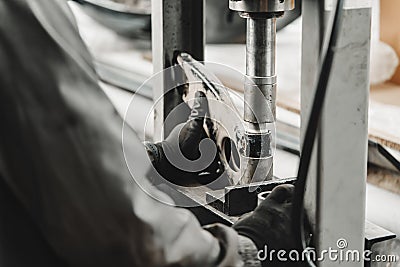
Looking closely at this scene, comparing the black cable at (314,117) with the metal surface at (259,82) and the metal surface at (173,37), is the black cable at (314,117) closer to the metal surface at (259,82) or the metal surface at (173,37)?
the metal surface at (259,82)

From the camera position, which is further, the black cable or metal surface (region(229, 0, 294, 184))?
metal surface (region(229, 0, 294, 184))

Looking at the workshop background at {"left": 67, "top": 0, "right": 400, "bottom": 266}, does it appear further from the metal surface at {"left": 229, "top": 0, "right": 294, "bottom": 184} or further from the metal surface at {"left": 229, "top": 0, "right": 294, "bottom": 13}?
the metal surface at {"left": 229, "top": 0, "right": 294, "bottom": 13}

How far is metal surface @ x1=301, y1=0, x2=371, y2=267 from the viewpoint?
77cm

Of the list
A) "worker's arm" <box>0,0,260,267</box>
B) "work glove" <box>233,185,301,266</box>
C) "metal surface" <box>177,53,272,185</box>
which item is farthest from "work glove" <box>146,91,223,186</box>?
"worker's arm" <box>0,0,260,267</box>

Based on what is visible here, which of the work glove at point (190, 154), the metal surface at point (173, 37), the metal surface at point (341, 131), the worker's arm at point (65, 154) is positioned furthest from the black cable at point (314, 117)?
the metal surface at point (173, 37)

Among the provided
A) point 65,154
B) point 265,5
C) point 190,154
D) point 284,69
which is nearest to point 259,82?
point 265,5

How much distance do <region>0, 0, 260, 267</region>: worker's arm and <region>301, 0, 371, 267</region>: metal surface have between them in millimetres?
181

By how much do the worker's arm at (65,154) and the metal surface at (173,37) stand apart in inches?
20.8

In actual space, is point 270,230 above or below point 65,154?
below

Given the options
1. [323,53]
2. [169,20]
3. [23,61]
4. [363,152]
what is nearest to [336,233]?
[363,152]

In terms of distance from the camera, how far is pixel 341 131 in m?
0.79

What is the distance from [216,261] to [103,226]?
0.12 m

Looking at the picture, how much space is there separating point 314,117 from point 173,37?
558mm

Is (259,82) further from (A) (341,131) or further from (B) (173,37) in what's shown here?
(B) (173,37)
